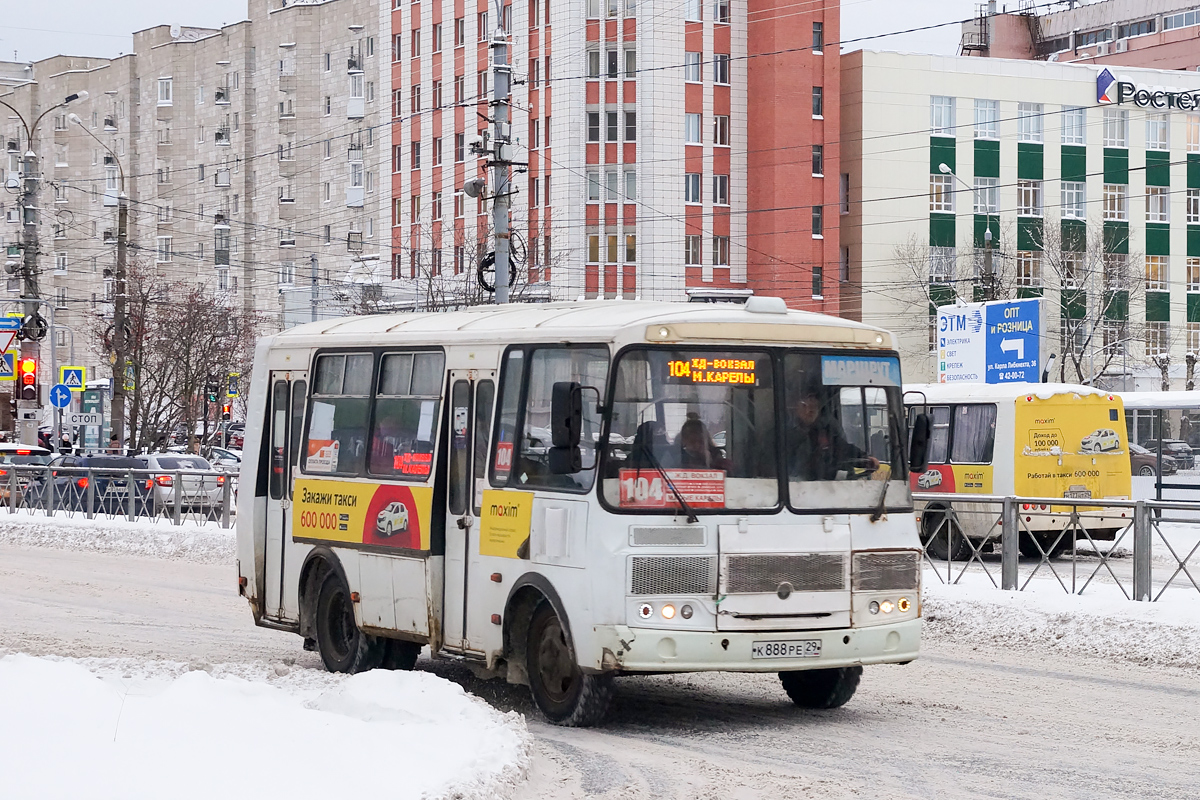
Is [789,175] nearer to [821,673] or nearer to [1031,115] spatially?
[1031,115]

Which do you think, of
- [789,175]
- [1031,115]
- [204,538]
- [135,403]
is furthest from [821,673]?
[1031,115]

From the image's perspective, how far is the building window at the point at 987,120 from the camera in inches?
3031

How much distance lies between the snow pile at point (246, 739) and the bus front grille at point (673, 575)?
112 centimetres

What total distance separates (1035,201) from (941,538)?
63.2m

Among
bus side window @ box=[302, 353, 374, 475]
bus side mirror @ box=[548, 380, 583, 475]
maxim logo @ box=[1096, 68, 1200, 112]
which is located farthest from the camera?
maxim logo @ box=[1096, 68, 1200, 112]

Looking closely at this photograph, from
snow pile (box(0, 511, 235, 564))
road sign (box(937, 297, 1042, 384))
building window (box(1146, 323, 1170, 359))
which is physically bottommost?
snow pile (box(0, 511, 235, 564))

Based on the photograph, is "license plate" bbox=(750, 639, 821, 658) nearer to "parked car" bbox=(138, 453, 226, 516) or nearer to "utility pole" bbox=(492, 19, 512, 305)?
"utility pole" bbox=(492, 19, 512, 305)

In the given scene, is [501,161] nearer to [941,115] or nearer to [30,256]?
[30,256]

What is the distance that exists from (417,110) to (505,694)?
67.8 metres

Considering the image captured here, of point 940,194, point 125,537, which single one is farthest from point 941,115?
point 125,537

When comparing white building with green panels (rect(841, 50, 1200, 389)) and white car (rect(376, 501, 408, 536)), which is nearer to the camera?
white car (rect(376, 501, 408, 536))

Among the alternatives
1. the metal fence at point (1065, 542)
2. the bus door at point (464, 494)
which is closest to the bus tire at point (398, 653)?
the bus door at point (464, 494)

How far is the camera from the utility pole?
26156 millimetres

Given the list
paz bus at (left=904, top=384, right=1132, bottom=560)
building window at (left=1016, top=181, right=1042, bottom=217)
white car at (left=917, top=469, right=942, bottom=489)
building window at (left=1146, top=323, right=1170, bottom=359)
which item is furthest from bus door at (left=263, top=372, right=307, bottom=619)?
building window at (left=1146, top=323, right=1170, bottom=359)
